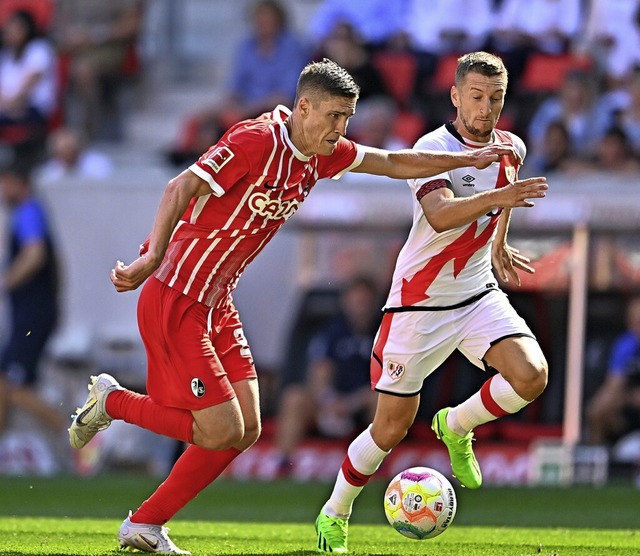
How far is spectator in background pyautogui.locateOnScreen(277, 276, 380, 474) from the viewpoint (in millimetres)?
13125

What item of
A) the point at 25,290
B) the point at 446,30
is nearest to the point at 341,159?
the point at 25,290

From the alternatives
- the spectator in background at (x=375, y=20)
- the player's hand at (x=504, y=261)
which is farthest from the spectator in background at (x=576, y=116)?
the player's hand at (x=504, y=261)

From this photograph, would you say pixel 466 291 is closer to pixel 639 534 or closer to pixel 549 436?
pixel 639 534

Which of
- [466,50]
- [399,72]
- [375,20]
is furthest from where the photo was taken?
[375,20]

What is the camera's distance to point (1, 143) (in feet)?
53.7

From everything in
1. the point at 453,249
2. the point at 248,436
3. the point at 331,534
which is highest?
the point at 453,249

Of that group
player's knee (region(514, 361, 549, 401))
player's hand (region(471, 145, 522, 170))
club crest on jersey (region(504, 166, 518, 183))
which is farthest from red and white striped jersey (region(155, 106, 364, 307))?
player's knee (region(514, 361, 549, 401))

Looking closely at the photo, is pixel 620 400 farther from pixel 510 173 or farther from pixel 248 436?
pixel 248 436

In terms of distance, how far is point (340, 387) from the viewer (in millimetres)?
13203

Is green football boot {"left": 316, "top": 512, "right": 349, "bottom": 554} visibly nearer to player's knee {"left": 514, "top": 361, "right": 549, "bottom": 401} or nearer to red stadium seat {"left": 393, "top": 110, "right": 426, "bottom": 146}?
player's knee {"left": 514, "top": 361, "right": 549, "bottom": 401}

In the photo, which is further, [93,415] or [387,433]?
[387,433]

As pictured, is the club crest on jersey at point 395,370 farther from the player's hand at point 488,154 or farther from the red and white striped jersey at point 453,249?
the player's hand at point 488,154

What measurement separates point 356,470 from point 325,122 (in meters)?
1.85

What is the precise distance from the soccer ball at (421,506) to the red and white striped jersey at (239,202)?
1326 millimetres
